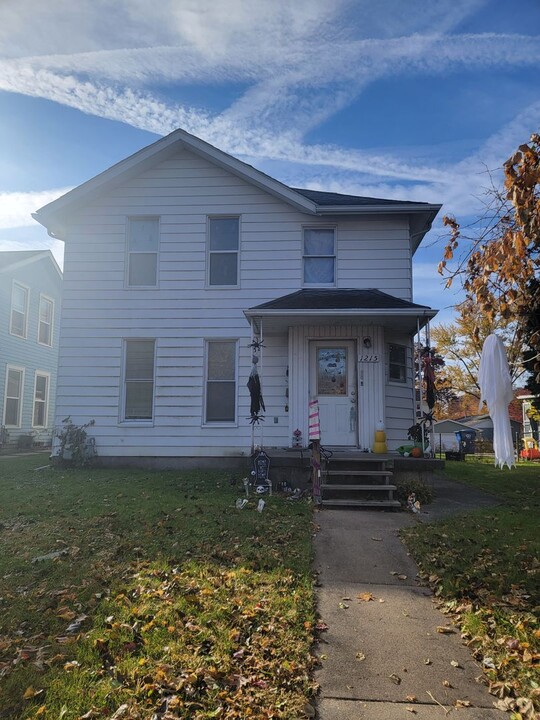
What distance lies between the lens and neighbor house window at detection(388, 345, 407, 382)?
1081cm

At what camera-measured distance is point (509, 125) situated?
552 cm

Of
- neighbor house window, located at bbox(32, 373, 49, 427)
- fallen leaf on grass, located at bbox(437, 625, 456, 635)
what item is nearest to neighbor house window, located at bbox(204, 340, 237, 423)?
fallen leaf on grass, located at bbox(437, 625, 456, 635)

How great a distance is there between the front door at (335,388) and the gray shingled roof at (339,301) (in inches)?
37.0

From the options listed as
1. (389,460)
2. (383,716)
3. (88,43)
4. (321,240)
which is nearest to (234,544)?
(383,716)

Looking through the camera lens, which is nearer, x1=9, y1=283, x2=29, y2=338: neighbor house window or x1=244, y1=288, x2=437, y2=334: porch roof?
x1=244, y1=288, x2=437, y2=334: porch roof

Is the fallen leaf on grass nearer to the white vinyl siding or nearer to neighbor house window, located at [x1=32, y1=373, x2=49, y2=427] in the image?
the white vinyl siding

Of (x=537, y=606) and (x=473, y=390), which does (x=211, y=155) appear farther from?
(x=473, y=390)

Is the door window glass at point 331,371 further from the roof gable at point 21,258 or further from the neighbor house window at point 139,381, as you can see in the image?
the roof gable at point 21,258

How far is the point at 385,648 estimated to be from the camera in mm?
3439

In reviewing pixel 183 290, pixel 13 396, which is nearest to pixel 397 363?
pixel 183 290

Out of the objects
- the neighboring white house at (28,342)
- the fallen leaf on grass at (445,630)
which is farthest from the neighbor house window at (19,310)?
the fallen leaf on grass at (445,630)

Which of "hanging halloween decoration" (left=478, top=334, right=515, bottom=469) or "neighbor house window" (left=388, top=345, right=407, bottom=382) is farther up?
"neighbor house window" (left=388, top=345, right=407, bottom=382)

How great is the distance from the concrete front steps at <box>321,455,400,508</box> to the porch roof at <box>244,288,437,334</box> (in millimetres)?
2766

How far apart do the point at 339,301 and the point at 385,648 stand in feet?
24.0
